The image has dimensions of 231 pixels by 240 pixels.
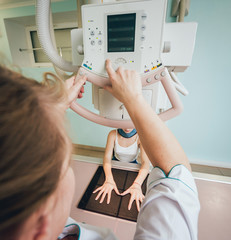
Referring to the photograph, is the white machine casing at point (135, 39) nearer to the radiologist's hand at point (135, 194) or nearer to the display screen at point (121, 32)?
the display screen at point (121, 32)

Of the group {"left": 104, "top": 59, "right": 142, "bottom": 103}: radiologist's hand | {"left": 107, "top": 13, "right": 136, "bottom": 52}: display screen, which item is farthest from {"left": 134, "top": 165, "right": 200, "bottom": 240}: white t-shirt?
{"left": 107, "top": 13, "right": 136, "bottom": 52}: display screen

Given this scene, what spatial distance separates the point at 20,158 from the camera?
0.59ft

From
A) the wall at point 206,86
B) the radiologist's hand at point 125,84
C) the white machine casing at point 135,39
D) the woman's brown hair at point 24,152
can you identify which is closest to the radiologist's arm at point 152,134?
the radiologist's hand at point 125,84

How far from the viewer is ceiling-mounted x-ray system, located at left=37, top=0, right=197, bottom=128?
0.45m

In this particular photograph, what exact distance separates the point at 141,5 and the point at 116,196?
2.45ft

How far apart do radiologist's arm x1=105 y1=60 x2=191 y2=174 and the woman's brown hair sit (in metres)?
0.23

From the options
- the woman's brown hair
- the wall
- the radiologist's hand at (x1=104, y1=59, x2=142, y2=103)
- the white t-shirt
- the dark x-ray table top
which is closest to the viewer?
the woman's brown hair

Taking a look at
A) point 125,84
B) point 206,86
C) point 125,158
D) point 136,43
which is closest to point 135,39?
point 136,43

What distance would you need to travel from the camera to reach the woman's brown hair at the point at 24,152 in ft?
0.57

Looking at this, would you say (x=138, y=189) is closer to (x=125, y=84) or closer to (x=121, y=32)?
(x=125, y=84)

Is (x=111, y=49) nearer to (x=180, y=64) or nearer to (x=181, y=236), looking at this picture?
(x=180, y=64)

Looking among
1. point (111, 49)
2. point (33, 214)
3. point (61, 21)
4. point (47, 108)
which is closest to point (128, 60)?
point (111, 49)

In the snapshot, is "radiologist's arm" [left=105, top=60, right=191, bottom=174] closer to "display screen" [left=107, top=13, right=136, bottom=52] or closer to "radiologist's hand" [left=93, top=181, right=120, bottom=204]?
"display screen" [left=107, top=13, right=136, bottom=52]

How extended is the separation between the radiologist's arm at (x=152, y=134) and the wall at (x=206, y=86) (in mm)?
844
